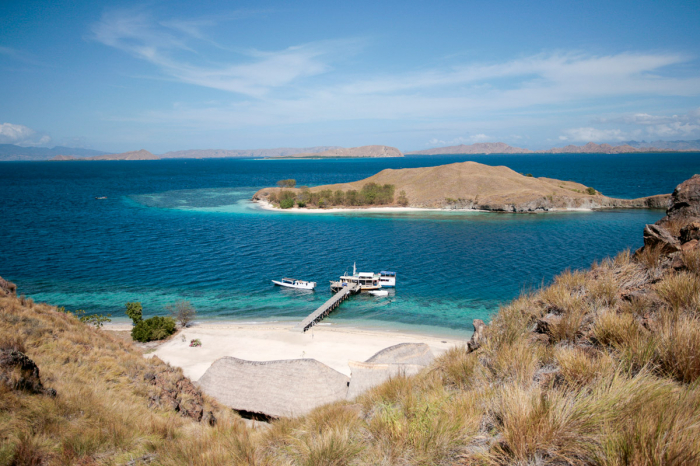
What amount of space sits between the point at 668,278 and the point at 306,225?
193 feet

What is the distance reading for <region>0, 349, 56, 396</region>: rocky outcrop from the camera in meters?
7.08

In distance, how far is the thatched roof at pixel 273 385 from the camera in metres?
15.6

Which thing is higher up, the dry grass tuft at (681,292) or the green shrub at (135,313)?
the dry grass tuft at (681,292)

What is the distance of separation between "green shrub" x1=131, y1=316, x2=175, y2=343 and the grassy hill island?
58.0 metres

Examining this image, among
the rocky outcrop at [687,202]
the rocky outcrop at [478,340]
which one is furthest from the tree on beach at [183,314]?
the rocky outcrop at [687,202]

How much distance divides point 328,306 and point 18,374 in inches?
942

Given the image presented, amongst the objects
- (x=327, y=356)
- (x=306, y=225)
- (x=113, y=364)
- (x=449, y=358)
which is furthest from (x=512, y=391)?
(x=306, y=225)

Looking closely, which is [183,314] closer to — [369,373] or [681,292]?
[369,373]

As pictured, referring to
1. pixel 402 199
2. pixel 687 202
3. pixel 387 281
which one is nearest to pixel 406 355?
pixel 687 202

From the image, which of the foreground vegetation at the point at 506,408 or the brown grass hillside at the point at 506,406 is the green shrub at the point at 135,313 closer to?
the brown grass hillside at the point at 506,406

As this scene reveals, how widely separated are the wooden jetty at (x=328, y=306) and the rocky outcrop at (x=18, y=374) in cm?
1920

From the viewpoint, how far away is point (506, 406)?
4.63m

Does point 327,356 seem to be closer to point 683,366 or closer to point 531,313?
point 531,313

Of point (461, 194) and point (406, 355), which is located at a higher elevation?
point (461, 194)
